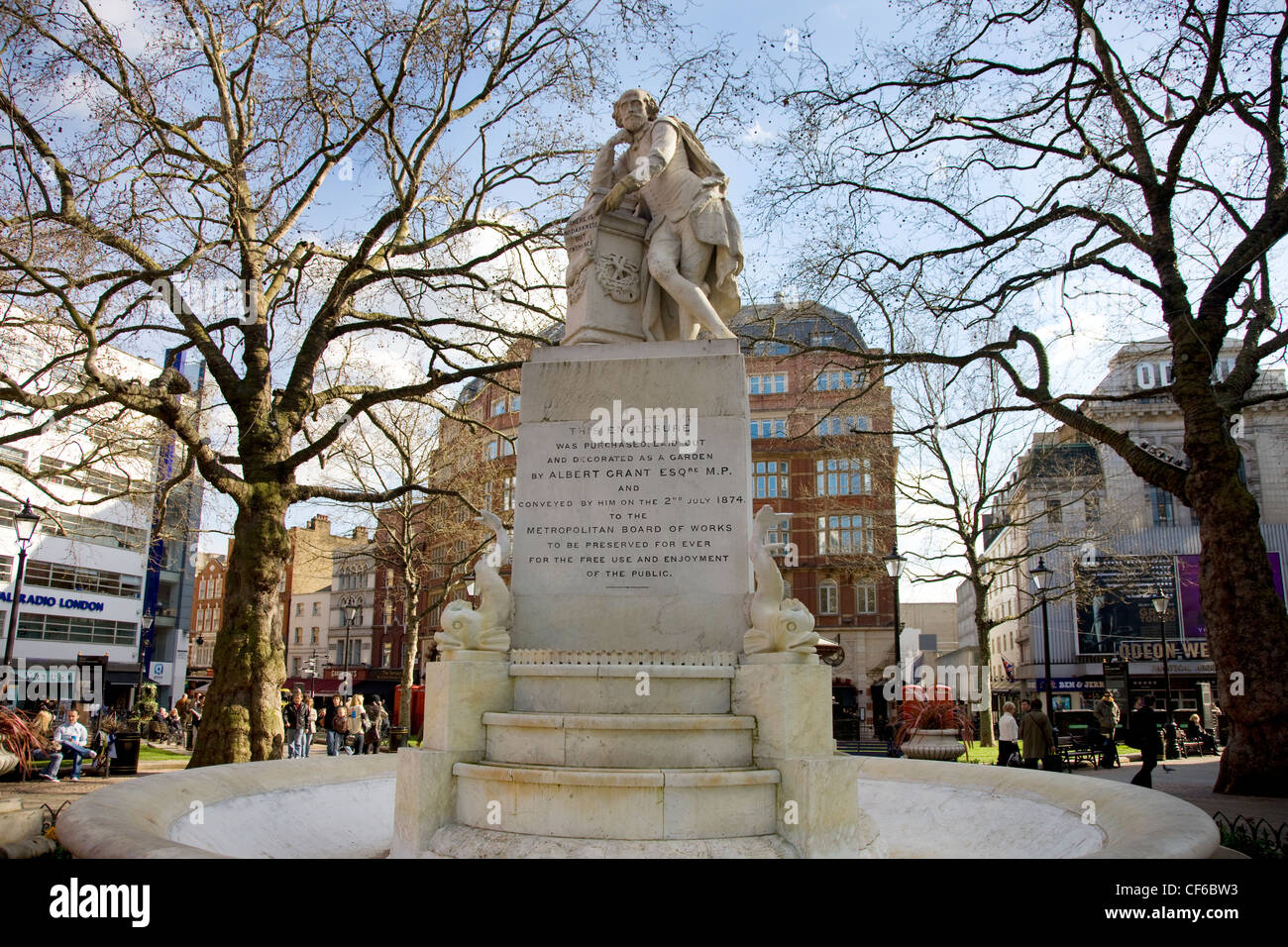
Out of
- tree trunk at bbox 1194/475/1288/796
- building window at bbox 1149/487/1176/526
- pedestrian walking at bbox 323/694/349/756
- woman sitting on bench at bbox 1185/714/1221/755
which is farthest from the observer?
building window at bbox 1149/487/1176/526

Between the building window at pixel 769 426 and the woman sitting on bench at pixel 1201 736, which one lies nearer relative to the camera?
the woman sitting on bench at pixel 1201 736

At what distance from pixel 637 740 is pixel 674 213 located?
4.81 metres

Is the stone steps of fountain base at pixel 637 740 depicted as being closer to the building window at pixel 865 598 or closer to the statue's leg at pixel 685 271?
the statue's leg at pixel 685 271

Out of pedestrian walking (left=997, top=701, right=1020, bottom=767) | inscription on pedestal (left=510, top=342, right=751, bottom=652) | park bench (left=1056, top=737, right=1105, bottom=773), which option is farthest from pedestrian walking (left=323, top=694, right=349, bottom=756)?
inscription on pedestal (left=510, top=342, right=751, bottom=652)

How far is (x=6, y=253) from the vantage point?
44.8 feet

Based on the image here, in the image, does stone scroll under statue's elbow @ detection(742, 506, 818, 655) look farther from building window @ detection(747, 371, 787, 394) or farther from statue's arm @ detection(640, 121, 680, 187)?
building window @ detection(747, 371, 787, 394)

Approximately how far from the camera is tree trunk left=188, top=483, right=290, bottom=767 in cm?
1470

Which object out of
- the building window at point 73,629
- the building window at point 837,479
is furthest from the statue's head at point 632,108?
the building window at point 837,479

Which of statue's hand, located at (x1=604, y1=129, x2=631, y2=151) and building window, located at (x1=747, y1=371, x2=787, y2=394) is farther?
building window, located at (x1=747, y1=371, x2=787, y2=394)

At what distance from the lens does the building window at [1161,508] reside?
53938 mm

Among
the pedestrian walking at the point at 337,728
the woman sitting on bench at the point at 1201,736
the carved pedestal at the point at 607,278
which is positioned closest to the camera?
the carved pedestal at the point at 607,278

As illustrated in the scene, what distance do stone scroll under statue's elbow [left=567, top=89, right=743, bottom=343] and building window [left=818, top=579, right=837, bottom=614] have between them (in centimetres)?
5324

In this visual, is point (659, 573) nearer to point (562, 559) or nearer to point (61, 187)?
point (562, 559)

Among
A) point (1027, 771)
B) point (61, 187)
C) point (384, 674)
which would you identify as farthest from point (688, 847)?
point (384, 674)
